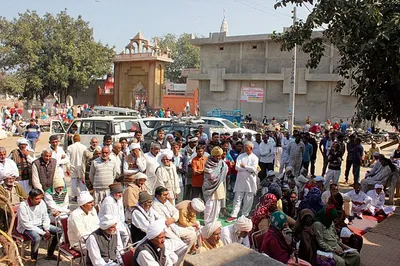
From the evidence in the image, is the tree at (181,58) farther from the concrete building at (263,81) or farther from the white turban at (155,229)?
the white turban at (155,229)

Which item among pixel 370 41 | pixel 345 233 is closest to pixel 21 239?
pixel 345 233

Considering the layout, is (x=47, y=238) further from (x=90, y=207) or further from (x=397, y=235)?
(x=397, y=235)

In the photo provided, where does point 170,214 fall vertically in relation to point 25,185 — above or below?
below

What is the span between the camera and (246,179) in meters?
7.83

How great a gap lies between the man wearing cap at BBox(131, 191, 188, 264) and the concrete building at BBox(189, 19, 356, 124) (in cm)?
2230

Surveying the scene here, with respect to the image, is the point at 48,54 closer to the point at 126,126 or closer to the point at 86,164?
the point at 126,126

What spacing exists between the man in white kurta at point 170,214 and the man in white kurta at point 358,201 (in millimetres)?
4686

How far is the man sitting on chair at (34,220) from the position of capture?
529cm

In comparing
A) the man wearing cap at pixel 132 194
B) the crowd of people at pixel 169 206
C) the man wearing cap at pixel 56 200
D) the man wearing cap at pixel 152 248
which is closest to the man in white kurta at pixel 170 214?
the crowd of people at pixel 169 206

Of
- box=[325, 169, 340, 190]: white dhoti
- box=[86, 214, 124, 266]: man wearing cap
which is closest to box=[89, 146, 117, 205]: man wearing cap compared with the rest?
box=[86, 214, 124, 266]: man wearing cap

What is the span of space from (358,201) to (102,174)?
565cm

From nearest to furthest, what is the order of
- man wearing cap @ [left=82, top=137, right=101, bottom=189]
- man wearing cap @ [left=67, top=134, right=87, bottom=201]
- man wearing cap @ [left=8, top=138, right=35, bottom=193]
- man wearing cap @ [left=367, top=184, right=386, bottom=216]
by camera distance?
1. man wearing cap @ [left=8, top=138, right=35, bottom=193]
2. man wearing cap @ [left=82, top=137, right=101, bottom=189]
3. man wearing cap @ [left=67, top=134, right=87, bottom=201]
4. man wearing cap @ [left=367, top=184, right=386, bottom=216]

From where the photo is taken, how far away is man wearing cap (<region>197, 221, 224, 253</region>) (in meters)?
5.11

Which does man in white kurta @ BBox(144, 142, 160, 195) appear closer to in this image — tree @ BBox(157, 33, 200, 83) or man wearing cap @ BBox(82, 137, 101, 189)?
man wearing cap @ BBox(82, 137, 101, 189)
